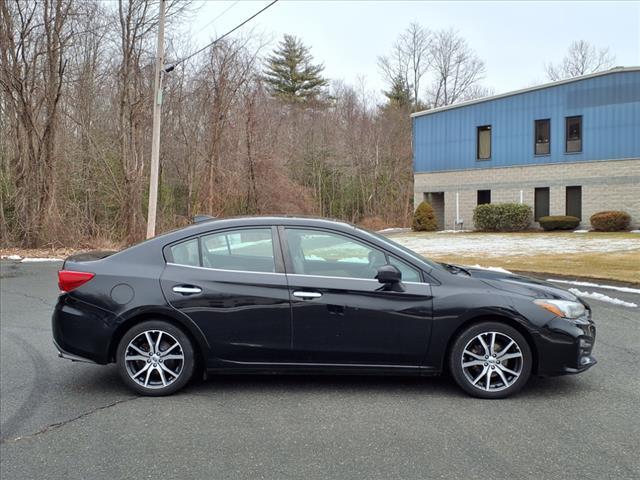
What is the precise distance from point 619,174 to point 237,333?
88.7ft

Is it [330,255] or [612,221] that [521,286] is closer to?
[330,255]

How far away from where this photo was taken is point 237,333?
14.2 feet

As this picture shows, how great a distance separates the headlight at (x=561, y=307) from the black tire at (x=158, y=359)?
114 inches

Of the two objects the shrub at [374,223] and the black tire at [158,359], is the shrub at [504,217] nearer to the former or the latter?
the shrub at [374,223]

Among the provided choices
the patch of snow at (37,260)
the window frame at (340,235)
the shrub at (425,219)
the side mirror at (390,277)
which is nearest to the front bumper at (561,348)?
the window frame at (340,235)

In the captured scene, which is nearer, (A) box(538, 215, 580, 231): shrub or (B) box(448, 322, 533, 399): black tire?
(B) box(448, 322, 533, 399): black tire

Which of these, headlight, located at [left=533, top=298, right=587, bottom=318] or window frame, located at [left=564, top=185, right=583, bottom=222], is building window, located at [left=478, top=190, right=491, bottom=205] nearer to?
window frame, located at [left=564, top=185, right=583, bottom=222]

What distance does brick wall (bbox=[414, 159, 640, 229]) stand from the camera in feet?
85.1

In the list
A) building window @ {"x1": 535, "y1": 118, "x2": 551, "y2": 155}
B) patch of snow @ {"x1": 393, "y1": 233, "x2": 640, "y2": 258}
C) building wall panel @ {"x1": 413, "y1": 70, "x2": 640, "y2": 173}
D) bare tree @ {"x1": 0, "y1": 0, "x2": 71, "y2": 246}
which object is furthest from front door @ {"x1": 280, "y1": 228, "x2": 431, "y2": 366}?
building window @ {"x1": 535, "y1": 118, "x2": 551, "y2": 155}

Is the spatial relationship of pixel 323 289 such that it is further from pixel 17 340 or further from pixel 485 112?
pixel 485 112

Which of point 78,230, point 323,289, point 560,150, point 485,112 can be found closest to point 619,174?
point 560,150

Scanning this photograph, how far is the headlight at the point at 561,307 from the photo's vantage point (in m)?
4.29

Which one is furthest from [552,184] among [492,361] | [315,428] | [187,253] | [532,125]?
[315,428]

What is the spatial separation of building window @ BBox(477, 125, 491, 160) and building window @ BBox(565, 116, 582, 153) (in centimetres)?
431
